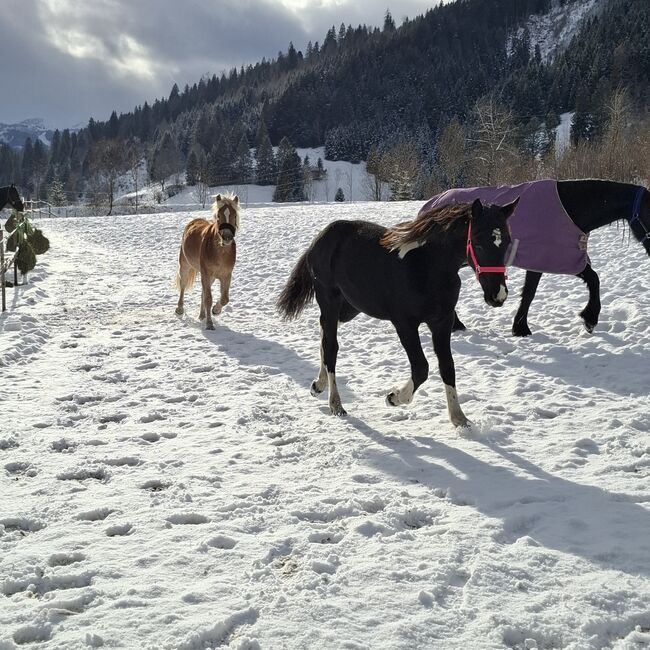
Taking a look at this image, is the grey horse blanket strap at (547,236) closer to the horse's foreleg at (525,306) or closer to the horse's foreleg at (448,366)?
the horse's foreleg at (525,306)

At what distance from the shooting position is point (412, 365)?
4332mm

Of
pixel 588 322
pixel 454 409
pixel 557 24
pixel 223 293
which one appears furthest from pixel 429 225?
pixel 557 24

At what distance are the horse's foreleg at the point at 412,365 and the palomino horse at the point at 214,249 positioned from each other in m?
4.45

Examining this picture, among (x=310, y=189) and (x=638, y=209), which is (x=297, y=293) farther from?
(x=310, y=189)

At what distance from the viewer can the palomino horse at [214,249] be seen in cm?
812

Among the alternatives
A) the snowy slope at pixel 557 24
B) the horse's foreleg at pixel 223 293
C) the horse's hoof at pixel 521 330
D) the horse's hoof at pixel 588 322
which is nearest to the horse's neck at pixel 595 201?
the horse's hoof at pixel 588 322

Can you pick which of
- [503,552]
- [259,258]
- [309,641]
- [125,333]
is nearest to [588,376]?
[503,552]

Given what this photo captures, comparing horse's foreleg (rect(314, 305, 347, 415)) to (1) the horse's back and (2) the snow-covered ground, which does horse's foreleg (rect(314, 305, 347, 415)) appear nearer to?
(1) the horse's back

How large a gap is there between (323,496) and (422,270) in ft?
6.29

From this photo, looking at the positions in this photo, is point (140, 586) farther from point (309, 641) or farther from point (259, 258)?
point (259, 258)

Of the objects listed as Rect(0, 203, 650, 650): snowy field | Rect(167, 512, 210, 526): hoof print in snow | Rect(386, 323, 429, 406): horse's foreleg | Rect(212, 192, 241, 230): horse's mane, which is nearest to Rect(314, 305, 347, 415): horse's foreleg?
Rect(0, 203, 650, 650): snowy field

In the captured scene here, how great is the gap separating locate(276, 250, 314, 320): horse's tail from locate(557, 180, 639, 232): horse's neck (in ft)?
10.8

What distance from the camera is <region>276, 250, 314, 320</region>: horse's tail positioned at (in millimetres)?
5715

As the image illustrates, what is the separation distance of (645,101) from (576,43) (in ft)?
81.1
